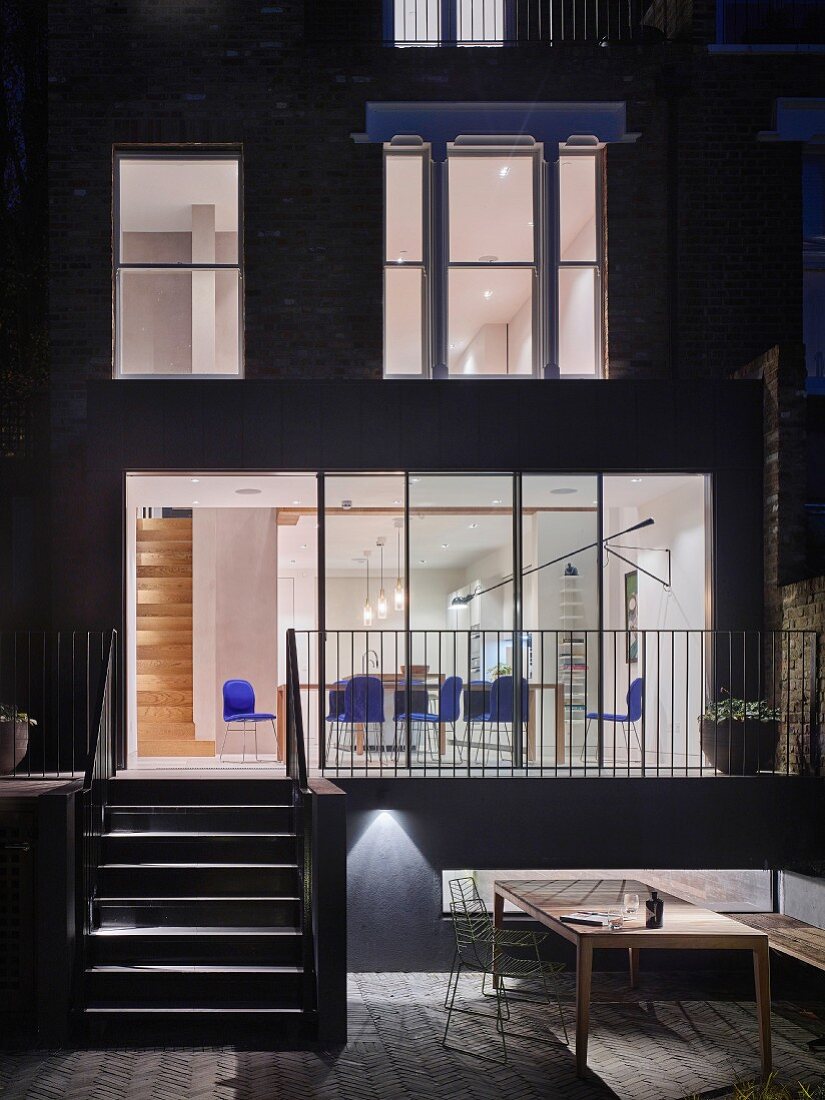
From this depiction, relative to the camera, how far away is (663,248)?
988cm

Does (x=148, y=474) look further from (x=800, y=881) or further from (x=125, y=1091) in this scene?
(x=800, y=881)

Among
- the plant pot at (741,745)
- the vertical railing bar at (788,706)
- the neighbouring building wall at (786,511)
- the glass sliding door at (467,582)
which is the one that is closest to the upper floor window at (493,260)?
the glass sliding door at (467,582)

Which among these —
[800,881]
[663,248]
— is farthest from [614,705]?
[663,248]

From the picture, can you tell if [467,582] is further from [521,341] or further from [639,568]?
[521,341]

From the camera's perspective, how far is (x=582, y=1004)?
6387mm

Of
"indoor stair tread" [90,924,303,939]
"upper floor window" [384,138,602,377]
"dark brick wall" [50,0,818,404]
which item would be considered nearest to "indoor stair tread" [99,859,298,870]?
"indoor stair tread" [90,924,303,939]

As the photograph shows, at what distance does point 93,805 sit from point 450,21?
23.2 ft

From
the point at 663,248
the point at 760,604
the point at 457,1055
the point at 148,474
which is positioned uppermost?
the point at 663,248

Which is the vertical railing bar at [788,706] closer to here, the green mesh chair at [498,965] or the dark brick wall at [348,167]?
the green mesh chair at [498,965]

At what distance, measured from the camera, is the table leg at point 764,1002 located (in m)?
6.34

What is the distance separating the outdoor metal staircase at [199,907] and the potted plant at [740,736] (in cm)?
312

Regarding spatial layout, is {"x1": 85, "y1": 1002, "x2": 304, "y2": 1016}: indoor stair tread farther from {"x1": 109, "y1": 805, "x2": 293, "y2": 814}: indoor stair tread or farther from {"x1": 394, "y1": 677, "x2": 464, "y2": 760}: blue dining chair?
{"x1": 394, "y1": 677, "x2": 464, "y2": 760}: blue dining chair

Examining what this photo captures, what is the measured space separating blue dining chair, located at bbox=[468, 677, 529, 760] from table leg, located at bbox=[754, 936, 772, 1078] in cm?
291

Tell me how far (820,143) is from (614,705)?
16.7ft
